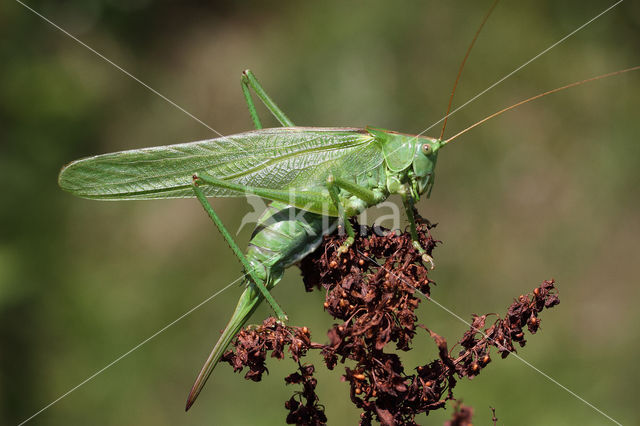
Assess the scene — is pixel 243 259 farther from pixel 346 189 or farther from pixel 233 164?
pixel 346 189

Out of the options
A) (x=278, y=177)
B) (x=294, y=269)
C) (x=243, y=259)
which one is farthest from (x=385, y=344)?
(x=294, y=269)

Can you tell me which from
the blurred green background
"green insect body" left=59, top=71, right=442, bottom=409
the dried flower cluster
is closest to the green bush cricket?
"green insect body" left=59, top=71, right=442, bottom=409

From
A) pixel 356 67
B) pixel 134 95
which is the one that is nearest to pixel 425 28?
pixel 356 67

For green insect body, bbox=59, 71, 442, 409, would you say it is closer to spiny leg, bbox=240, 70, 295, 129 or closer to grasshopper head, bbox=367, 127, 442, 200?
grasshopper head, bbox=367, 127, 442, 200

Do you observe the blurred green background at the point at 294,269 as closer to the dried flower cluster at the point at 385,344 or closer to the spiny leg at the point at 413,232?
the spiny leg at the point at 413,232

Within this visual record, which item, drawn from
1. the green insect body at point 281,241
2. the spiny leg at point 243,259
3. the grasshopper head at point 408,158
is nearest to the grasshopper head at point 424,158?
the grasshopper head at point 408,158
